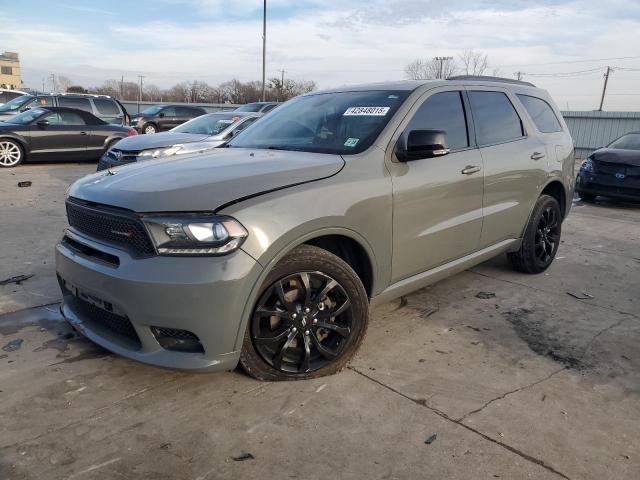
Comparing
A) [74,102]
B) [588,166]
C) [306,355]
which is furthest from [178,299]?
[74,102]

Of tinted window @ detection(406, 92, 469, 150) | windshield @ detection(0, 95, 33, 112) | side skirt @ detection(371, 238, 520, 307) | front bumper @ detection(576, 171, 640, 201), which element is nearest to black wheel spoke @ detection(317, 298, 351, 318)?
side skirt @ detection(371, 238, 520, 307)

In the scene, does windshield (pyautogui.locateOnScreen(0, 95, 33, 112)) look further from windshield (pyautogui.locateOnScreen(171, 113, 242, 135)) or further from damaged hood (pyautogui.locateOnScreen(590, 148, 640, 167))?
damaged hood (pyautogui.locateOnScreen(590, 148, 640, 167))

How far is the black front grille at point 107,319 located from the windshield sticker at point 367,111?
2.03 meters

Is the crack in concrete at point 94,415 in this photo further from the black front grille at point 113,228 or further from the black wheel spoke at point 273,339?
the black front grille at point 113,228

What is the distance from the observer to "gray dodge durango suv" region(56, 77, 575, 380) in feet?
8.23

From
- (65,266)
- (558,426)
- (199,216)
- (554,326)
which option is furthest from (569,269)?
(65,266)

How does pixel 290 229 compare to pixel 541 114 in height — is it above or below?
below

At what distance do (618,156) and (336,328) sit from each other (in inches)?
345

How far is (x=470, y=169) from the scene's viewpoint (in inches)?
152

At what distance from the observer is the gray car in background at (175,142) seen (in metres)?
7.89

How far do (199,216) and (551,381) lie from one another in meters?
2.26

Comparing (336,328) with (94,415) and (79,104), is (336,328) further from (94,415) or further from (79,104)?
(79,104)

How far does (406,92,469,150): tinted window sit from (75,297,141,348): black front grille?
213 centimetres

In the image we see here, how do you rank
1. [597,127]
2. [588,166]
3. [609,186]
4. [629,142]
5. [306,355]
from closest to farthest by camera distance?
[306,355] < [609,186] < [588,166] < [629,142] < [597,127]
